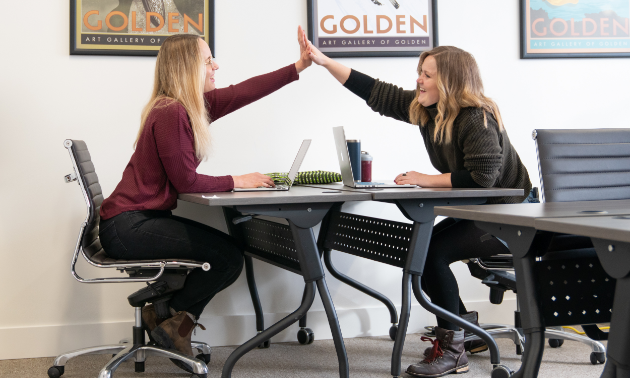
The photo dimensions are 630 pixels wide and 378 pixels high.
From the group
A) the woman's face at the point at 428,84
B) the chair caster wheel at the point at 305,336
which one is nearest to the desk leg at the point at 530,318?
the woman's face at the point at 428,84

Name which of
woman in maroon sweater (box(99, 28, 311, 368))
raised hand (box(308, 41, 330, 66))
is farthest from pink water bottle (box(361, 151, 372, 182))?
woman in maroon sweater (box(99, 28, 311, 368))

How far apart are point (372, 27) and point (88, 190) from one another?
151cm

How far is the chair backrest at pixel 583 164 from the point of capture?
5.94ft

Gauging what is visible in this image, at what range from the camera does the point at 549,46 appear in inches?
112

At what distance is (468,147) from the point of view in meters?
2.04

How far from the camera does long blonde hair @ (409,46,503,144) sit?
6.90ft

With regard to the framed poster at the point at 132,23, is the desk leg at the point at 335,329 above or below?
below

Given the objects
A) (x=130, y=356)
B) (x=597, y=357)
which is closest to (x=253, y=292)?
(x=130, y=356)

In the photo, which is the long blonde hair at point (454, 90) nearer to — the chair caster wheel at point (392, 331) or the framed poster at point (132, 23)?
the chair caster wheel at point (392, 331)

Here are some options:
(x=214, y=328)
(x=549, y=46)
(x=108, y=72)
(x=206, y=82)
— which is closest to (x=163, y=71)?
(x=206, y=82)

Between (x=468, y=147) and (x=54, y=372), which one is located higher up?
(x=468, y=147)

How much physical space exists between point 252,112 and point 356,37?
2.01 feet

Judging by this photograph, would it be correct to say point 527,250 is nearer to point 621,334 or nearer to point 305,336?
point 621,334

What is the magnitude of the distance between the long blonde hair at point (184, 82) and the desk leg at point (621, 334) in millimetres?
1413
